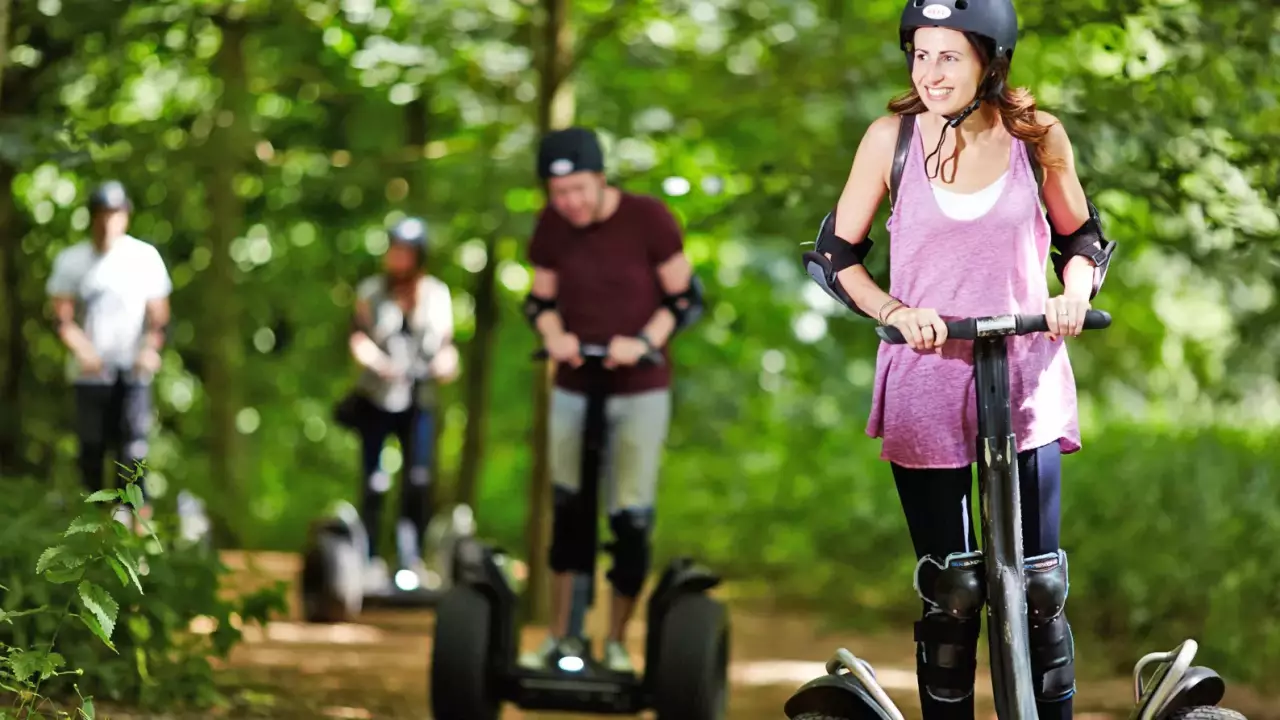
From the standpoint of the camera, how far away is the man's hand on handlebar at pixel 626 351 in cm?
641

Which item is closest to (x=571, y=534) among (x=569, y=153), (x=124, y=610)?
(x=569, y=153)

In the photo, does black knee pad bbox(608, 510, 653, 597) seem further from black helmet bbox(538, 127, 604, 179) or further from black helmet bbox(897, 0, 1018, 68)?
black helmet bbox(897, 0, 1018, 68)

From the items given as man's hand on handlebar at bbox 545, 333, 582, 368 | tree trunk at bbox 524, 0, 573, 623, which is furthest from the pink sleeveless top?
tree trunk at bbox 524, 0, 573, 623

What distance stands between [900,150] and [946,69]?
0.72ft

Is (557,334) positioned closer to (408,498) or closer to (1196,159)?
(1196,159)

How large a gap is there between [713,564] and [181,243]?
4495 millimetres

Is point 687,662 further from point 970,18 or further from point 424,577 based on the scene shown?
point 424,577

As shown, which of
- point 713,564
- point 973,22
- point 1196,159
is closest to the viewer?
point 973,22

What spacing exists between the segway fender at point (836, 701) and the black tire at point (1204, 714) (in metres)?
→ 0.62

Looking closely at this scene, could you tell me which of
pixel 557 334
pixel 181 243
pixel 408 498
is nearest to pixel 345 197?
pixel 181 243

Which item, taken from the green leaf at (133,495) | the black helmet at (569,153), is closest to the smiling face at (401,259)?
the black helmet at (569,153)

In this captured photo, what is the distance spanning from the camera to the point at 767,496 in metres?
15.0

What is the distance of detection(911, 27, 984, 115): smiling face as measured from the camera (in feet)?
13.5

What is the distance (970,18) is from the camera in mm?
4070
